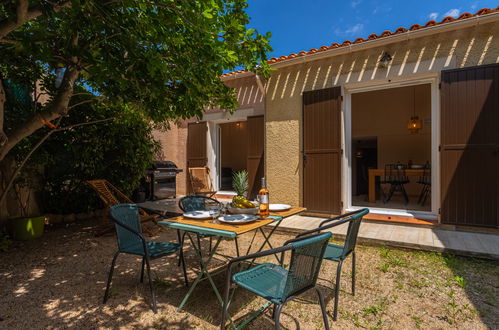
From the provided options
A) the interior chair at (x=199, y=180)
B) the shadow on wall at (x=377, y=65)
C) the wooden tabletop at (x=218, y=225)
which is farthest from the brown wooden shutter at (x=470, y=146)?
the interior chair at (x=199, y=180)

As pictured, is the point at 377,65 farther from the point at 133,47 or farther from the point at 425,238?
the point at 133,47

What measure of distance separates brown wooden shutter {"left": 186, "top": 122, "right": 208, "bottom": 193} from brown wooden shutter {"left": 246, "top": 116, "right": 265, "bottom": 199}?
173 centimetres

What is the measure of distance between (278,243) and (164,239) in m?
1.96

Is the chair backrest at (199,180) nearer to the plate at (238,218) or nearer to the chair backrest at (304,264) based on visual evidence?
the plate at (238,218)

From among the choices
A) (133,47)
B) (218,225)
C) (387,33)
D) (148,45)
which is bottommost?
(218,225)

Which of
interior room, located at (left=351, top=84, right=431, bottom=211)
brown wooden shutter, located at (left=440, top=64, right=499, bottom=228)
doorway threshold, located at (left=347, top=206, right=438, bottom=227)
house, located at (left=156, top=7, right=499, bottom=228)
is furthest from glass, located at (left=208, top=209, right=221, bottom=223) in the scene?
interior room, located at (left=351, top=84, right=431, bottom=211)

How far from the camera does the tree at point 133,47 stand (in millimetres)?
2379

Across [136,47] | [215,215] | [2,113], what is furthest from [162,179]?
[215,215]

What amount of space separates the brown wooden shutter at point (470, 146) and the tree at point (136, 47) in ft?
9.89

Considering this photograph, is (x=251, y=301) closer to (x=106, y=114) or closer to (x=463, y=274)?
(x=463, y=274)

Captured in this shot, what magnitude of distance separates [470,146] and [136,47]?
474 cm

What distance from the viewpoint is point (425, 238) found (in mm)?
3600

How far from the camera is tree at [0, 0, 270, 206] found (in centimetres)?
238

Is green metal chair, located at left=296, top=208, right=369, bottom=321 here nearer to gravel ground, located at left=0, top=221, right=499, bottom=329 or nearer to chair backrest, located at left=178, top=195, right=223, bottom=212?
gravel ground, located at left=0, top=221, right=499, bottom=329
